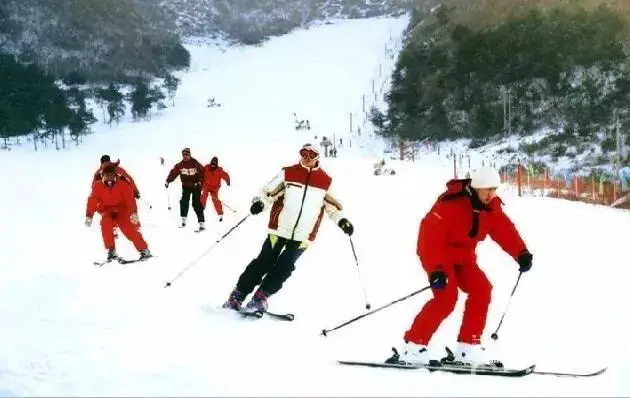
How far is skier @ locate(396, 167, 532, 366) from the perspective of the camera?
4641mm

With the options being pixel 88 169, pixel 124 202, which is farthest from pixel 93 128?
pixel 124 202

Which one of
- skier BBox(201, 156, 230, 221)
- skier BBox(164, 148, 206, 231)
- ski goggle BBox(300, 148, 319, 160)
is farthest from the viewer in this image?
skier BBox(201, 156, 230, 221)

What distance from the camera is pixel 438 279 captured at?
455cm

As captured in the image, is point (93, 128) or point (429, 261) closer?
point (429, 261)

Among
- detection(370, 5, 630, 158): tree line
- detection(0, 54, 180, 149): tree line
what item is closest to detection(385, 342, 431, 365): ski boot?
detection(370, 5, 630, 158): tree line

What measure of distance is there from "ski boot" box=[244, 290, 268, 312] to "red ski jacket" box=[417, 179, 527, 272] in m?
2.12

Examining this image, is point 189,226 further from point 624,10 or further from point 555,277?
point 624,10

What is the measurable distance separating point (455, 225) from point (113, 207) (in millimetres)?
6161

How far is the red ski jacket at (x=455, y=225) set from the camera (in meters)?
4.66

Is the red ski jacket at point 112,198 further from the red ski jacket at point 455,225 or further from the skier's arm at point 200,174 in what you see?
the red ski jacket at point 455,225

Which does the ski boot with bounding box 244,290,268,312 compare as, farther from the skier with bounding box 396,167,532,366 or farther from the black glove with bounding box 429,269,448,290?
the black glove with bounding box 429,269,448,290

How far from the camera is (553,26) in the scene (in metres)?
51.0

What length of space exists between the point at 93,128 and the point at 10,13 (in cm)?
4813

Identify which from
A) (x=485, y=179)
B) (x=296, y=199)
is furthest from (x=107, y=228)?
(x=485, y=179)
